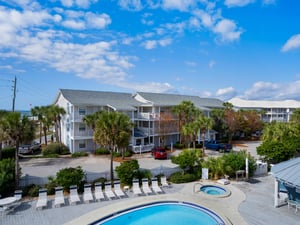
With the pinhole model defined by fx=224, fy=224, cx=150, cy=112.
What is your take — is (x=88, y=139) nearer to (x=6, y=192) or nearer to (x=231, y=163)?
(x=6, y=192)

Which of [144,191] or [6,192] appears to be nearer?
[6,192]

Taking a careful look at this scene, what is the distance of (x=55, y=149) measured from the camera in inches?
1256

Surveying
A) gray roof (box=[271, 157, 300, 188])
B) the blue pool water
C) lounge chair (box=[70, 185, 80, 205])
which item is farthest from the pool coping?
gray roof (box=[271, 157, 300, 188])

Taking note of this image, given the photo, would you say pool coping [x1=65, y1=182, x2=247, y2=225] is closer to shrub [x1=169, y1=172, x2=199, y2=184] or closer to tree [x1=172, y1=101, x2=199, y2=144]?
shrub [x1=169, y1=172, x2=199, y2=184]

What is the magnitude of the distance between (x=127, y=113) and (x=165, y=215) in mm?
23309

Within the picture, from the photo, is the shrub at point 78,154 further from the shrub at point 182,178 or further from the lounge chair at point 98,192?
the shrub at point 182,178

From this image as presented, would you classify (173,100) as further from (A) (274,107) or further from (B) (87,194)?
(A) (274,107)

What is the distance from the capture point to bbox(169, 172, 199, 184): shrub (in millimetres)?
19688

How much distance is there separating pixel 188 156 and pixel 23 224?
1325 cm

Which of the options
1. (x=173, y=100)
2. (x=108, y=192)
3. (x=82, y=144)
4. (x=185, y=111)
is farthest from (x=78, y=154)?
(x=173, y=100)

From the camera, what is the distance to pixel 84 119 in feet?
103

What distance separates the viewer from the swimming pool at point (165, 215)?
515 inches

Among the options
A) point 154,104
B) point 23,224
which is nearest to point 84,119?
point 154,104

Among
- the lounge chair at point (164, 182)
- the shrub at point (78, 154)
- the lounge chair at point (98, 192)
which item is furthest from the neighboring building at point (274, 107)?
the lounge chair at point (98, 192)
